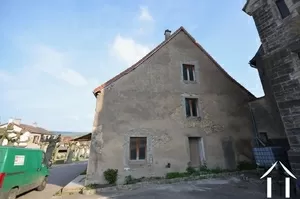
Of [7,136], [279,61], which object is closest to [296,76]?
[279,61]

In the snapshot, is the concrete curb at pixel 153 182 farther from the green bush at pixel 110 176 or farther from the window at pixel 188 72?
the window at pixel 188 72

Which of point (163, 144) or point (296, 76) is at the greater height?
point (296, 76)

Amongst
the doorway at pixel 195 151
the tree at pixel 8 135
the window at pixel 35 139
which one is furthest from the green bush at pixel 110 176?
the window at pixel 35 139

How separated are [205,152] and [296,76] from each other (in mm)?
6313

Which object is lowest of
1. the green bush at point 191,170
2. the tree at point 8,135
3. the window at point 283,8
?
the green bush at point 191,170

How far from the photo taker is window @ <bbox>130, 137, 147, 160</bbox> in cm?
970

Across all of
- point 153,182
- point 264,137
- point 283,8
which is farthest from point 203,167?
point 283,8

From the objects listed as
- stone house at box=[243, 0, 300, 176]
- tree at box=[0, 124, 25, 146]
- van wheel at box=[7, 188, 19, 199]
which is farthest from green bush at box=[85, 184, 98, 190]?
tree at box=[0, 124, 25, 146]

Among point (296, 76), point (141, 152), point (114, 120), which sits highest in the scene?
point (296, 76)

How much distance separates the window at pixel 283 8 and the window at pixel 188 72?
6.26 m

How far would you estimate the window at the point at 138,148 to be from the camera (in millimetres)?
9695

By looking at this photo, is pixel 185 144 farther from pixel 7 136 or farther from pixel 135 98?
pixel 7 136

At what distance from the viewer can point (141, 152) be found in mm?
9844

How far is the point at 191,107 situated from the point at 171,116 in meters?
1.73
